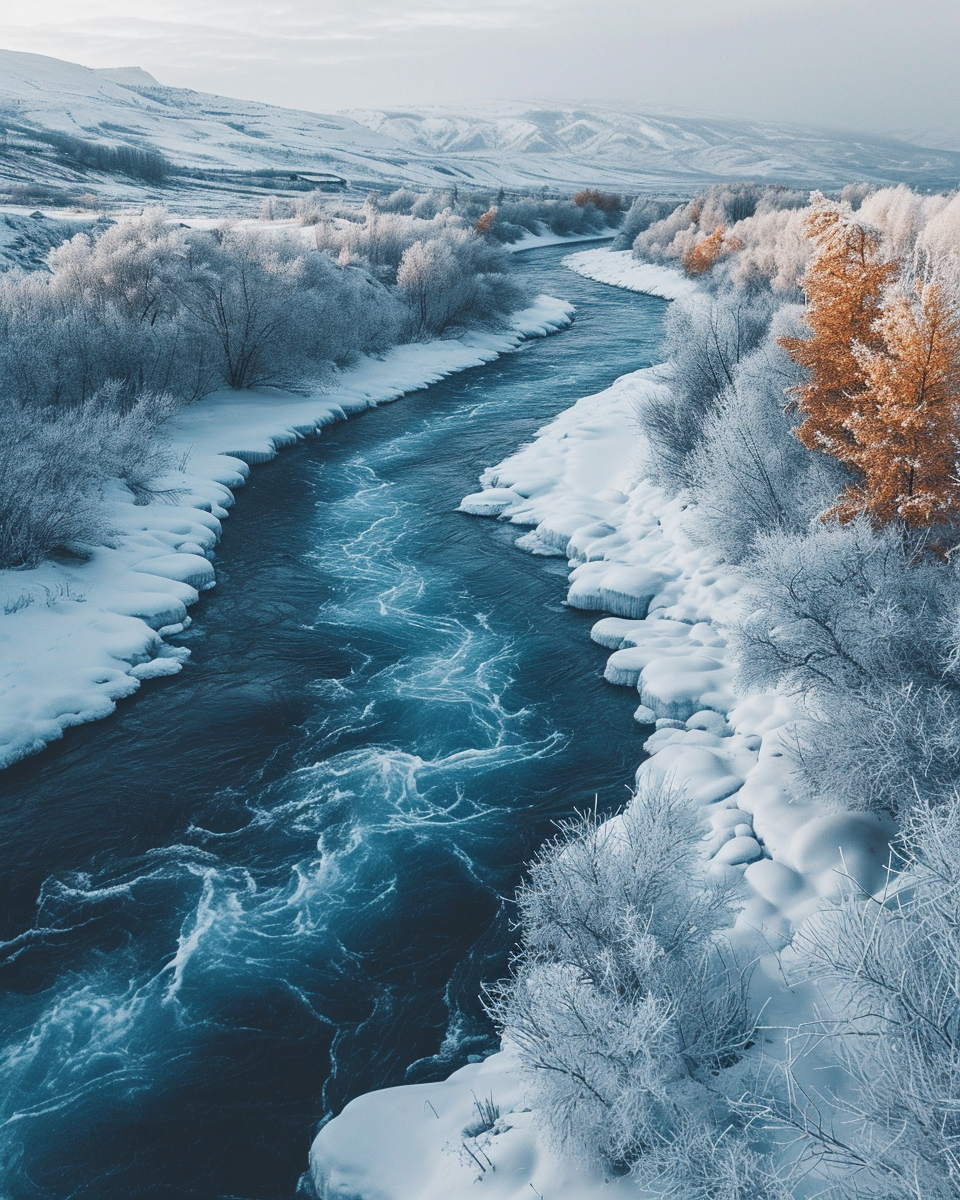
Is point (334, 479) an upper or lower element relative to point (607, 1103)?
lower

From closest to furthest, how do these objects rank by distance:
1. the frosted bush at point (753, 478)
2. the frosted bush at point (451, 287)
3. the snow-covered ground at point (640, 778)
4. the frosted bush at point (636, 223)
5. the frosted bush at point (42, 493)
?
the snow-covered ground at point (640, 778) → the frosted bush at point (42, 493) → the frosted bush at point (753, 478) → the frosted bush at point (451, 287) → the frosted bush at point (636, 223)

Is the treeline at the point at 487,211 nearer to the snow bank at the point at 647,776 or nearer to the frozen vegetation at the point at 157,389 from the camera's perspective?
the frozen vegetation at the point at 157,389

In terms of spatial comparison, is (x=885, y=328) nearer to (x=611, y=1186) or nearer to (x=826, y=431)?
(x=826, y=431)

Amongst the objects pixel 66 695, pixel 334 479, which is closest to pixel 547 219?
pixel 334 479

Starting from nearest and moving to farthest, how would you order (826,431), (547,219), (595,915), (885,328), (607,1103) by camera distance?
(607,1103), (595,915), (885,328), (826,431), (547,219)

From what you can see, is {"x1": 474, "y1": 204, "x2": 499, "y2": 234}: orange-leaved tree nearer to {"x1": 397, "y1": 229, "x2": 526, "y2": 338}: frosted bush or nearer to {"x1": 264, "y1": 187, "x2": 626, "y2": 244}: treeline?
{"x1": 264, "y1": 187, "x2": 626, "y2": 244}: treeline

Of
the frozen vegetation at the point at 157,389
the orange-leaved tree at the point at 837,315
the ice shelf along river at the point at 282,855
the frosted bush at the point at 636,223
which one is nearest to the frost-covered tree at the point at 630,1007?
the ice shelf along river at the point at 282,855

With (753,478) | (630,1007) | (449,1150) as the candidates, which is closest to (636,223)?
(753,478)

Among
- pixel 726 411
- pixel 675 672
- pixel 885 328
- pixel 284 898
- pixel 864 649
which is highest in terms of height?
pixel 885 328
